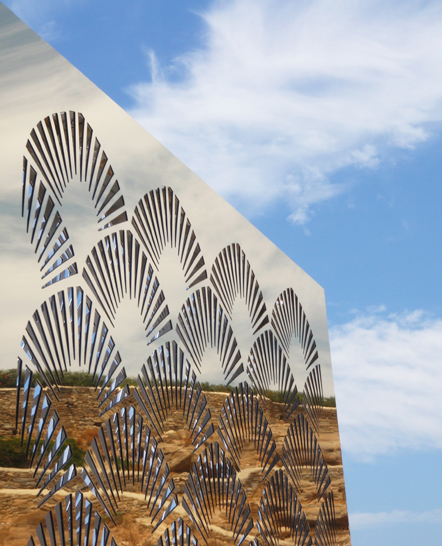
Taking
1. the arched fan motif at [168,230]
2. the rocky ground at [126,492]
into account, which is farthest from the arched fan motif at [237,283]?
the rocky ground at [126,492]

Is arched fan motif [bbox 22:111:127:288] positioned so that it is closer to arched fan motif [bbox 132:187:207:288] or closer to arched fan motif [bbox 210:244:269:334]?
arched fan motif [bbox 132:187:207:288]

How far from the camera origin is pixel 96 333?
2809 millimetres

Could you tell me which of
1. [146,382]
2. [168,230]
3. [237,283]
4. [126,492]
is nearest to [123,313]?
[146,382]

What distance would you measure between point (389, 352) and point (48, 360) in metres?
14.7

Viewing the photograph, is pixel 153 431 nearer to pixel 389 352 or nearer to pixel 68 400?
pixel 68 400

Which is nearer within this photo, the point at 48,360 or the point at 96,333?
the point at 48,360

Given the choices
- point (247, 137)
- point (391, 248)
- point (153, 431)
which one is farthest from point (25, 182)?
point (391, 248)

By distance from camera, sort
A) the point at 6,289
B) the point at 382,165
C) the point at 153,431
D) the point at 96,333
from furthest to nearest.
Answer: the point at 382,165, the point at 153,431, the point at 96,333, the point at 6,289

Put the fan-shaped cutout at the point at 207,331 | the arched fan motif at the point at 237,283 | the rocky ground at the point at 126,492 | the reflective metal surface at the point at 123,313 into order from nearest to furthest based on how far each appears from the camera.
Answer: the rocky ground at the point at 126,492 → the reflective metal surface at the point at 123,313 → the fan-shaped cutout at the point at 207,331 → the arched fan motif at the point at 237,283

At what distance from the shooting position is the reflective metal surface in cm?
247

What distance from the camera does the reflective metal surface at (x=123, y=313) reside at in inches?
97.3

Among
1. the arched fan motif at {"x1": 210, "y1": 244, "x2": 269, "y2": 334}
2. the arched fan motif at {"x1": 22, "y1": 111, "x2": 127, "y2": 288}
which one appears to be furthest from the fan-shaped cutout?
the arched fan motif at {"x1": 22, "y1": 111, "x2": 127, "y2": 288}

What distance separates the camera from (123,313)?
301cm

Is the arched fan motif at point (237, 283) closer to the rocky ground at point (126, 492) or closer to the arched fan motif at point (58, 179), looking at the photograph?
the rocky ground at point (126, 492)
